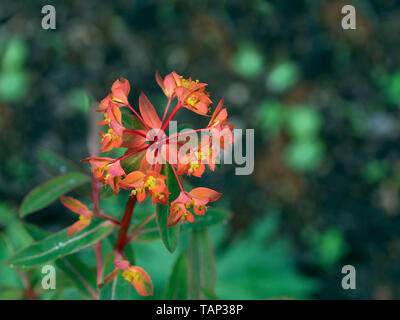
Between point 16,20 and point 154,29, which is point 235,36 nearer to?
point 154,29

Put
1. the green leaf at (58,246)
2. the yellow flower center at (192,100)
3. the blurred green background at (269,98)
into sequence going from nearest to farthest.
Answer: the yellow flower center at (192,100) < the green leaf at (58,246) < the blurred green background at (269,98)

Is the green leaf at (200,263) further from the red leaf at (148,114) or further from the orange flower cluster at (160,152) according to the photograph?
the red leaf at (148,114)

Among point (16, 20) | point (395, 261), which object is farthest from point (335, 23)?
point (16, 20)

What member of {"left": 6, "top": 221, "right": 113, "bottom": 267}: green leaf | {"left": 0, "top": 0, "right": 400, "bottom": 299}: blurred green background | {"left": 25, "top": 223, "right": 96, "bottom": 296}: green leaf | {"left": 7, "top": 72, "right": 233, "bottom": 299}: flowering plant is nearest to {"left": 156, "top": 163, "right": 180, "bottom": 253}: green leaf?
{"left": 7, "top": 72, "right": 233, "bottom": 299}: flowering plant

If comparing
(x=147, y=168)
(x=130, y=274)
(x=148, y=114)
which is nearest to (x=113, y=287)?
(x=130, y=274)

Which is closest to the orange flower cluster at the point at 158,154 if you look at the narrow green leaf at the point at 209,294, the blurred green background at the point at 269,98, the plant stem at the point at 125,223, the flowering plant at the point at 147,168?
the flowering plant at the point at 147,168

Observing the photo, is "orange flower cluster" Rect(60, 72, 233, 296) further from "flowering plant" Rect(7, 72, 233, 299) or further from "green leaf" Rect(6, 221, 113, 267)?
"green leaf" Rect(6, 221, 113, 267)
